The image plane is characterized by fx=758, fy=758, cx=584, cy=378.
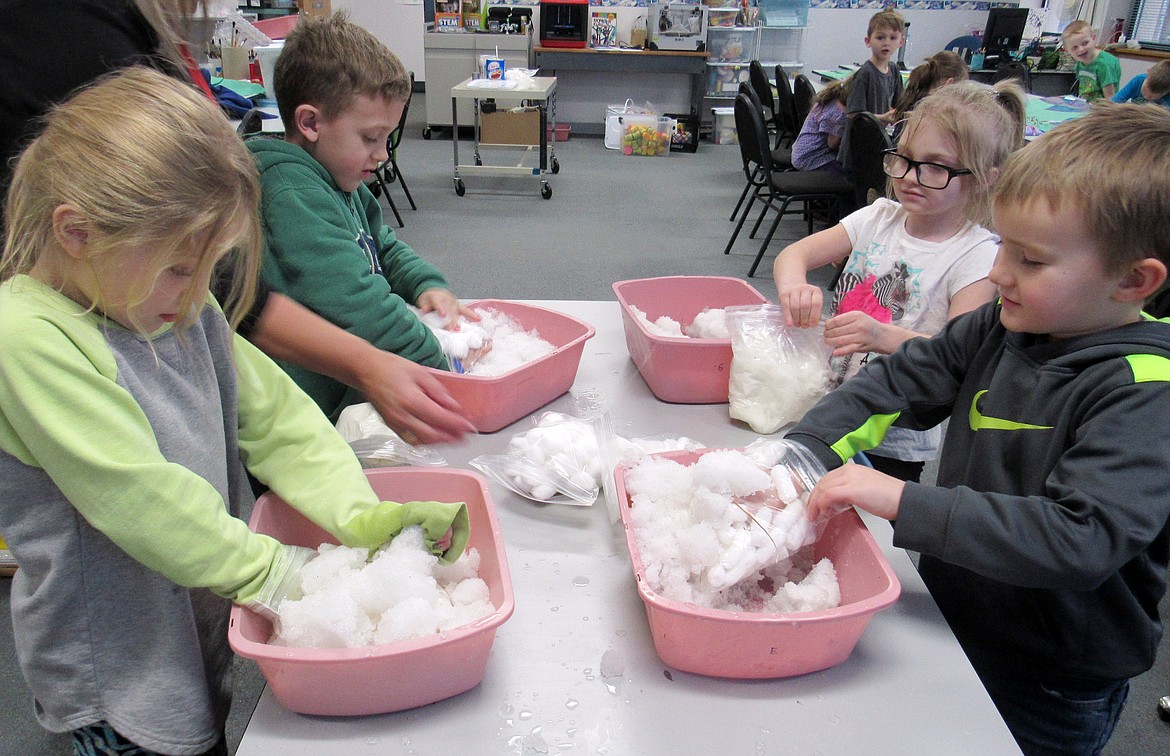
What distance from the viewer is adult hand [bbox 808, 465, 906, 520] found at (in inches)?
29.2

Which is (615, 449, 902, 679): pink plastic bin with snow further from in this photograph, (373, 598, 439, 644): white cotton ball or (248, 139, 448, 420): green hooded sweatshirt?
(248, 139, 448, 420): green hooded sweatshirt

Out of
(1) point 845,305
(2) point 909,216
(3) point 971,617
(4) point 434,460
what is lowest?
(3) point 971,617

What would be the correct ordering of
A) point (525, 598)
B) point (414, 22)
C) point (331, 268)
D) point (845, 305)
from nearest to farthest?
point (525, 598)
point (331, 268)
point (845, 305)
point (414, 22)

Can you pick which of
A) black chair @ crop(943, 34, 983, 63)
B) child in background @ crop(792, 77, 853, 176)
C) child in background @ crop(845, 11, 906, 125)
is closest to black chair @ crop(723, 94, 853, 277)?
child in background @ crop(792, 77, 853, 176)

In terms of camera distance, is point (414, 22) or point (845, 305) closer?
point (845, 305)

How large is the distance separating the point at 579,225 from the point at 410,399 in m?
3.81

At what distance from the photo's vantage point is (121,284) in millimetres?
650

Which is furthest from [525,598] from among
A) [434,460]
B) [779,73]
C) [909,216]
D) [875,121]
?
[779,73]

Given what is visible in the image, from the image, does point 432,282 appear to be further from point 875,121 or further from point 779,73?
point 779,73

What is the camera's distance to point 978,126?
116 cm

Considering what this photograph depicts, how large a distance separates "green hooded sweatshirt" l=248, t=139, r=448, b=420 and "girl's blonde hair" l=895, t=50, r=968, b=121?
9.69ft

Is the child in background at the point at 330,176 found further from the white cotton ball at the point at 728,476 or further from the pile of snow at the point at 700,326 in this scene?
the white cotton ball at the point at 728,476

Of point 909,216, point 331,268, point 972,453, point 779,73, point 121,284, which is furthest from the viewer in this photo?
point 779,73

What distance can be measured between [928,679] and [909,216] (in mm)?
866
